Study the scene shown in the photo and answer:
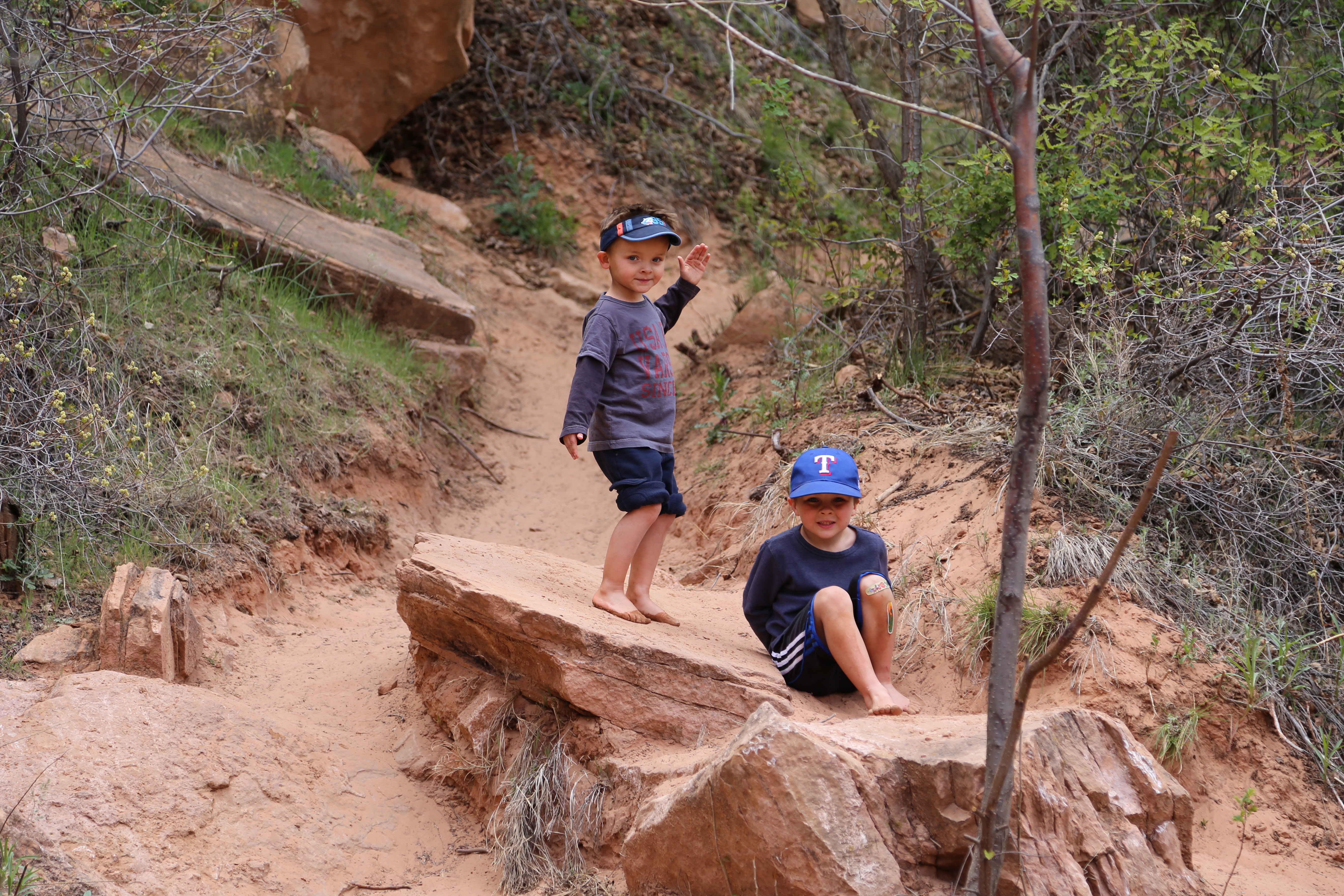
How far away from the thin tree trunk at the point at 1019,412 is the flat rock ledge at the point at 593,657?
3.10 feet

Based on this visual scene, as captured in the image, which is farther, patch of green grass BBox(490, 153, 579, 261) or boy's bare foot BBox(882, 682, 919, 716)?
patch of green grass BBox(490, 153, 579, 261)

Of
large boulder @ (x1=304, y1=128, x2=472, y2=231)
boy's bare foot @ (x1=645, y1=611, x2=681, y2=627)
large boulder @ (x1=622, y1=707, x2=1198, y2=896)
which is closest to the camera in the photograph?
large boulder @ (x1=622, y1=707, x2=1198, y2=896)

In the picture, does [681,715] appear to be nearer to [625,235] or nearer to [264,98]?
[625,235]

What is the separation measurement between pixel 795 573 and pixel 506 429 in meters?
4.20

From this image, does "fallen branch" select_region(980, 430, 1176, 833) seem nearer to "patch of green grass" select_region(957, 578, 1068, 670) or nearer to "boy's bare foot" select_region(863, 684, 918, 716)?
"boy's bare foot" select_region(863, 684, 918, 716)

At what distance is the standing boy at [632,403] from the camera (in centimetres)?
337

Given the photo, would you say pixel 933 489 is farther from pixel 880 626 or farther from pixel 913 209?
pixel 913 209

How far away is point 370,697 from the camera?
149 inches

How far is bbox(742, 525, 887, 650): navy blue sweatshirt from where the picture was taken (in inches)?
130

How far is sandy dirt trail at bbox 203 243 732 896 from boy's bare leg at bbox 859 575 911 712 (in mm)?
1354

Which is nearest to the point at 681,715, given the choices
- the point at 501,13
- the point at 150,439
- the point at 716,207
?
the point at 150,439

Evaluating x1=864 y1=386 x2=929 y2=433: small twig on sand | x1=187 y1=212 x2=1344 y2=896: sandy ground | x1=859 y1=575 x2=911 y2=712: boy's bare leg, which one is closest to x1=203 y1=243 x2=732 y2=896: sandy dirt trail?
x1=187 y1=212 x2=1344 y2=896: sandy ground

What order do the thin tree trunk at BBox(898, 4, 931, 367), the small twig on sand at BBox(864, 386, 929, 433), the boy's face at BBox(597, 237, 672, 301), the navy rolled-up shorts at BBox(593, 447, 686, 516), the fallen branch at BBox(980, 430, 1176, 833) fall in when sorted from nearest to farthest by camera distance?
1. the fallen branch at BBox(980, 430, 1176, 833)
2. the navy rolled-up shorts at BBox(593, 447, 686, 516)
3. the boy's face at BBox(597, 237, 672, 301)
4. the small twig on sand at BBox(864, 386, 929, 433)
5. the thin tree trunk at BBox(898, 4, 931, 367)

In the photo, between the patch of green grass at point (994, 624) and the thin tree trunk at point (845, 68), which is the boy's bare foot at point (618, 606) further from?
the thin tree trunk at point (845, 68)
